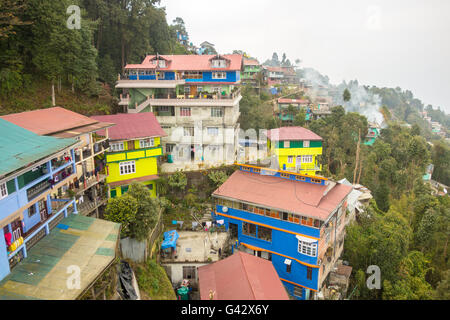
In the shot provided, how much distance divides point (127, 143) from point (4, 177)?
12191 millimetres

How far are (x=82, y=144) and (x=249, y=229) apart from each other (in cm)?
1235

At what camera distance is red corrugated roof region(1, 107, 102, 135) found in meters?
17.6

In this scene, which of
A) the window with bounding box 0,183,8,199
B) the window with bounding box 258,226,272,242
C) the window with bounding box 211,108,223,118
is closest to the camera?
the window with bounding box 0,183,8,199

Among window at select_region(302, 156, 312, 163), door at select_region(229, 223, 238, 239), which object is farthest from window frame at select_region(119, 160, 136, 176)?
window at select_region(302, 156, 312, 163)

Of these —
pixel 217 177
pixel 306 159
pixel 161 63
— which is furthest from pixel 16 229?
pixel 306 159

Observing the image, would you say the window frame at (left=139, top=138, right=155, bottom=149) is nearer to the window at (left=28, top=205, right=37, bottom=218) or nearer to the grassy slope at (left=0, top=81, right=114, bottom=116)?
the grassy slope at (left=0, top=81, right=114, bottom=116)

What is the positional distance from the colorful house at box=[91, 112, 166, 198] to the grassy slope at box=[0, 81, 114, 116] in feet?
16.4

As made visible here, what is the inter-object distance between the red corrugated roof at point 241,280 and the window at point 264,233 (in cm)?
243

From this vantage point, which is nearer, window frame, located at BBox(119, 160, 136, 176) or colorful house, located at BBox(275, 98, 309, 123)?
window frame, located at BBox(119, 160, 136, 176)

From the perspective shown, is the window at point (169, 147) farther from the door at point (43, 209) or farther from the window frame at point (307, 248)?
the window frame at point (307, 248)

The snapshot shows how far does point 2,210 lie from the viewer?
12.2 metres

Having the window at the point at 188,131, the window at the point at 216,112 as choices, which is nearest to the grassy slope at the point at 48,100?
the window at the point at 188,131
